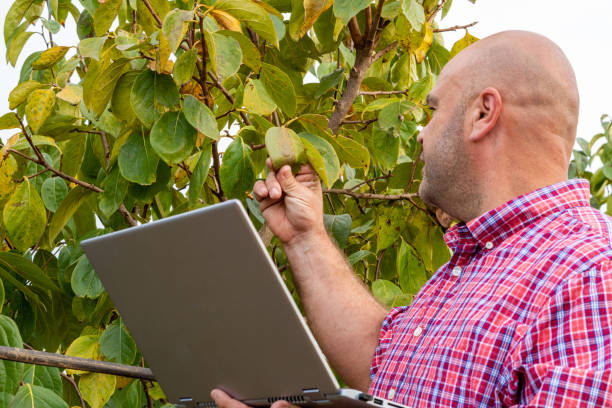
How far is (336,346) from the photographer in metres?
1.31

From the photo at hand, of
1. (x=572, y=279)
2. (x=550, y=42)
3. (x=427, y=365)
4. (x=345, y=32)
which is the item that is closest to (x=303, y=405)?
(x=427, y=365)

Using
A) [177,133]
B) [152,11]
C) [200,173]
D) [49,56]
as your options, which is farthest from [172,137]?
[49,56]

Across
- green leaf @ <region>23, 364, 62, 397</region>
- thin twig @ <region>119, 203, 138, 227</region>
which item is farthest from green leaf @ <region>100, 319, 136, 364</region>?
thin twig @ <region>119, 203, 138, 227</region>

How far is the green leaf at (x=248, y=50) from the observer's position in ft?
3.89

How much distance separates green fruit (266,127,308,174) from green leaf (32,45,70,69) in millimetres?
488

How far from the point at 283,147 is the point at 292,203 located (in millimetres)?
161

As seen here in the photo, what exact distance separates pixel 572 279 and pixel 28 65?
1.38 meters

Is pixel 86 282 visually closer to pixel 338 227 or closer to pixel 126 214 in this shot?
pixel 126 214

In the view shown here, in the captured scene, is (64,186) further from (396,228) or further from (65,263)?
(396,228)

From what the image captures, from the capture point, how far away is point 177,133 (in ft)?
4.08

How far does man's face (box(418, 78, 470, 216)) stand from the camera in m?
1.16

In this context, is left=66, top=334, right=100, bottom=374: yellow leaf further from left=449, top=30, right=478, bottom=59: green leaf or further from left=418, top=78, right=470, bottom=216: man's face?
left=449, top=30, right=478, bottom=59: green leaf

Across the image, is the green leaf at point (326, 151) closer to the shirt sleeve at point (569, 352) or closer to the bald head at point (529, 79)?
the bald head at point (529, 79)

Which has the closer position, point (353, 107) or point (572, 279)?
point (572, 279)
